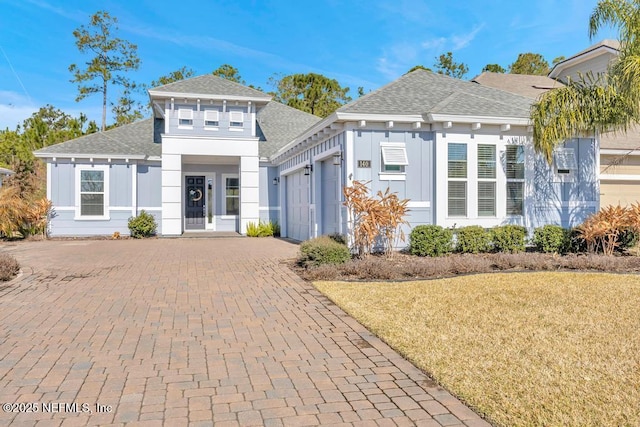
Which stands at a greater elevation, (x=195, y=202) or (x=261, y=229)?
(x=195, y=202)

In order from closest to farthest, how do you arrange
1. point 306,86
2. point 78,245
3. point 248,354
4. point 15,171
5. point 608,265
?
1. point 248,354
2. point 608,265
3. point 78,245
4. point 15,171
5. point 306,86

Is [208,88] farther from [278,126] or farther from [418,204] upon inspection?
[418,204]

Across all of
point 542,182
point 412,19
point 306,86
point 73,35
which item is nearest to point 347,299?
point 542,182

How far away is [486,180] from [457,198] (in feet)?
2.93

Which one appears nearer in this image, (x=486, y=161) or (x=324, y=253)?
(x=324, y=253)

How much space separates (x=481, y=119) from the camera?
35.6 feet

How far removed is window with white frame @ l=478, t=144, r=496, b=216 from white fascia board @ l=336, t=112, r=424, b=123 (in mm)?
1859

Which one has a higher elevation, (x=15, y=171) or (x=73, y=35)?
(x=73, y=35)

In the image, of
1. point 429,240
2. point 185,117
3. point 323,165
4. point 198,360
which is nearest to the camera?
point 198,360

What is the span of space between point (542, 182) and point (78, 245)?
47.2 feet

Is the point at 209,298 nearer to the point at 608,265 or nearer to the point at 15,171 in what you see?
the point at 608,265


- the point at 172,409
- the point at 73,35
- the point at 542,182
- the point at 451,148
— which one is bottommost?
the point at 172,409

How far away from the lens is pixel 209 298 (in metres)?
6.88

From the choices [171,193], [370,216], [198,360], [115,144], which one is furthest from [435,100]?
[115,144]
